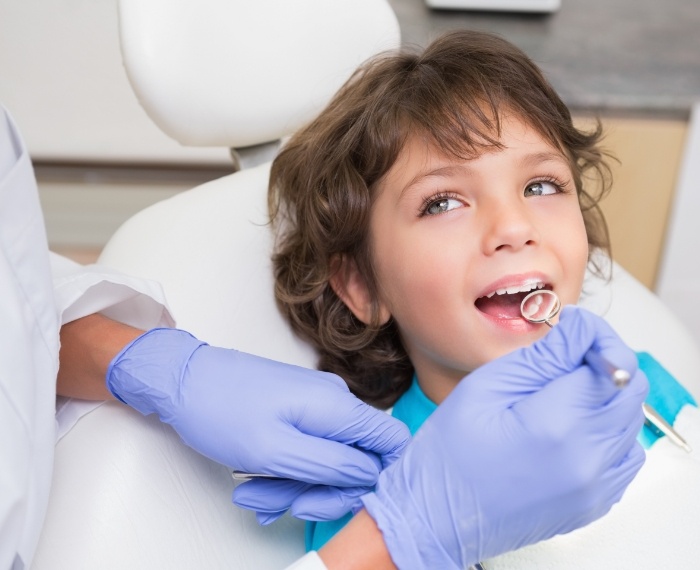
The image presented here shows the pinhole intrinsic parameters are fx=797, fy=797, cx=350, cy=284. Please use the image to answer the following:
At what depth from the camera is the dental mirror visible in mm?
934

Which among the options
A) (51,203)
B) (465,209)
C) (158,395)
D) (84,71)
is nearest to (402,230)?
(465,209)

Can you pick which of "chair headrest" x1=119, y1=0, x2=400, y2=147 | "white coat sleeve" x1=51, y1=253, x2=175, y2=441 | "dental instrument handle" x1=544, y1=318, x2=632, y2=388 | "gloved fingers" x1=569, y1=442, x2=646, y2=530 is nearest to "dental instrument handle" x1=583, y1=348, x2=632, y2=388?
"dental instrument handle" x1=544, y1=318, x2=632, y2=388

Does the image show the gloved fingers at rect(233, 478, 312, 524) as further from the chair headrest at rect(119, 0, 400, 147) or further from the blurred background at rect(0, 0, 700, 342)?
the blurred background at rect(0, 0, 700, 342)

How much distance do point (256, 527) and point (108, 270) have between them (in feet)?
1.23

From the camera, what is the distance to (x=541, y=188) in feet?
3.43

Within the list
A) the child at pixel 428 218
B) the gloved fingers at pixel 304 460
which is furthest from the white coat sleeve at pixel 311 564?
the child at pixel 428 218

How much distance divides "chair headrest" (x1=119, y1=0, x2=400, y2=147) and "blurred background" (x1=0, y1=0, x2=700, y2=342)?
12.4 inches

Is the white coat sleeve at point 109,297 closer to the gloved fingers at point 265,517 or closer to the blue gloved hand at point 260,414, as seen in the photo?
the blue gloved hand at point 260,414

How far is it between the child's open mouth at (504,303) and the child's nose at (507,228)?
2.2 inches

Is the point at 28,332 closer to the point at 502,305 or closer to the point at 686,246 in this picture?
the point at 502,305

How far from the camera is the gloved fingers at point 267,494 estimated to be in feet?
2.96

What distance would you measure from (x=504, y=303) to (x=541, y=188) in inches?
7.0

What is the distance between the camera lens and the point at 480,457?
0.73m

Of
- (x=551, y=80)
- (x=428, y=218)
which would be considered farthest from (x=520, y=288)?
(x=551, y=80)
